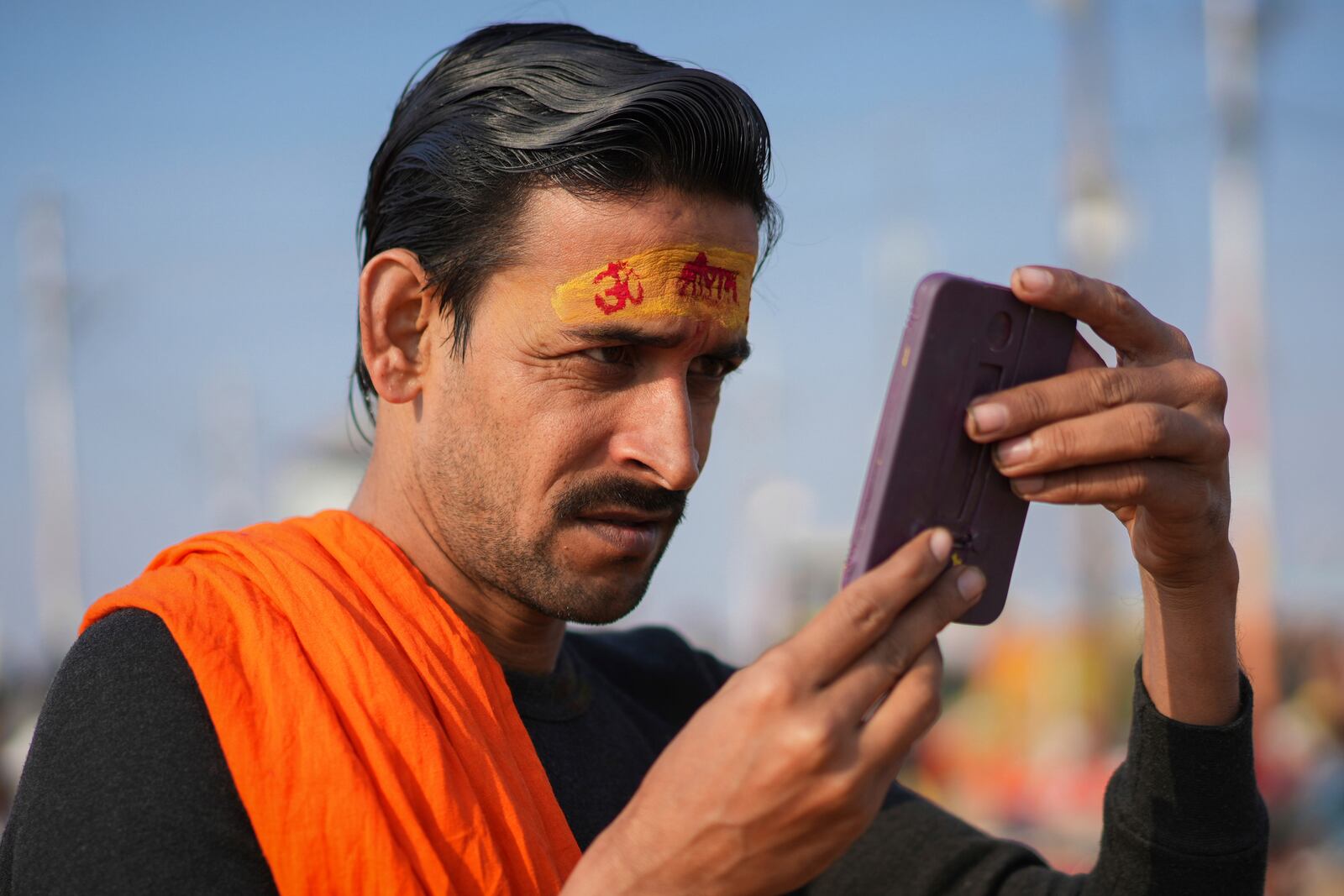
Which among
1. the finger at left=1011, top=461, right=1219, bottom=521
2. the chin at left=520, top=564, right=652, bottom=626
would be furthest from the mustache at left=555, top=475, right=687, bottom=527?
the finger at left=1011, top=461, right=1219, bottom=521

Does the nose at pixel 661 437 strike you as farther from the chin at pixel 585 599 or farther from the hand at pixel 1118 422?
the hand at pixel 1118 422

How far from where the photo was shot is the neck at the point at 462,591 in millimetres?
2316

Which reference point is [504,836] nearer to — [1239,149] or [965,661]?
[1239,149]

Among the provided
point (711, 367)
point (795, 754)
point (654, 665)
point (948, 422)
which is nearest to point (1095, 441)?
point (948, 422)

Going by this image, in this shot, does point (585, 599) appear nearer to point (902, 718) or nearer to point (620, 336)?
point (620, 336)

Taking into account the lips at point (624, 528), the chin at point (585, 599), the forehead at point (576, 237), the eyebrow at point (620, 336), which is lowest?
the chin at point (585, 599)

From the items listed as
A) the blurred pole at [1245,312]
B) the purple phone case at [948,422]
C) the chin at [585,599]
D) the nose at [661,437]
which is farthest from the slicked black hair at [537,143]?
the blurred pole at [1245,312]

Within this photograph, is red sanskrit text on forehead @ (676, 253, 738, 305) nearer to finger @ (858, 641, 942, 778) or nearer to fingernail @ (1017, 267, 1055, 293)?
fingernail @ (1017, 267, 1055, 293)

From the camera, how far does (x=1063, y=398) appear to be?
5.09 feet

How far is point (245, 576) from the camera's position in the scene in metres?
1.98

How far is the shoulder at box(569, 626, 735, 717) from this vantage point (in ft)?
9.16

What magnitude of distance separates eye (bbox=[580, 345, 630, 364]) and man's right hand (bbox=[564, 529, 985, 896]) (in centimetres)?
86

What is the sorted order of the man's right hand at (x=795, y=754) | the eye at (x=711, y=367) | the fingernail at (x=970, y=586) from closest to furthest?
the man's right hand at (x=795, y=754)
the fingernail at (x=970, y=586)
the eye at (x=711, y=367)

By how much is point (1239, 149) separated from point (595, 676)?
54.3 ft
